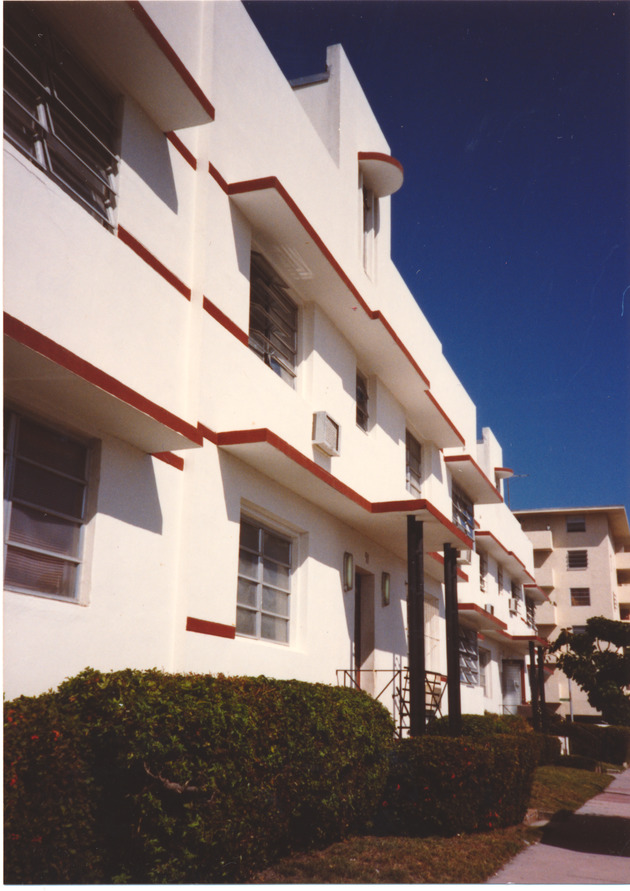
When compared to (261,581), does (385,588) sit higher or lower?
higher

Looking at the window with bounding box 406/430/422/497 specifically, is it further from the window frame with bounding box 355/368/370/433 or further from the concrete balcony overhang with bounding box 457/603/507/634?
the concrete balcony overhang with bounding box 457/603/507/634

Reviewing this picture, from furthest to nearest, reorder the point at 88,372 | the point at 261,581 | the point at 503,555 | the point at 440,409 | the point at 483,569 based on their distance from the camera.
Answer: the point at 503,555
the point at 483,569
the point at 440,409
the point at 261,581
the point at 88,372

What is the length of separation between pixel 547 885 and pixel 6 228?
20.9 feet

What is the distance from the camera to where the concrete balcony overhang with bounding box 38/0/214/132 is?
21.9 feet

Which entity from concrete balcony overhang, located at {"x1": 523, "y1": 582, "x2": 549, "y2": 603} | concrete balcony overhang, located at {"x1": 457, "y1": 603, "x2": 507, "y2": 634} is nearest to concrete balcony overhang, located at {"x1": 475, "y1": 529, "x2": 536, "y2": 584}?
concrete balcony overhang, located at {"x1": 523, "y1": 582, "x2": 549, "y2": 603}

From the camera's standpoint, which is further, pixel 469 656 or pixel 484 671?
pixel 484 671

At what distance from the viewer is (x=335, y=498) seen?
11250mm

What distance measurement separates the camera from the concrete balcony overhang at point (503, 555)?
2447cm

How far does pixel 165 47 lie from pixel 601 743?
25.7 meters

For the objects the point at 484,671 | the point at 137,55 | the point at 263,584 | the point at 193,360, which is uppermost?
the point at 137,55

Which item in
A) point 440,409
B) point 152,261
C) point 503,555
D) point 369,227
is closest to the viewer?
point 152,261

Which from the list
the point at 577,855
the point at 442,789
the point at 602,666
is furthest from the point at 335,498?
the point at 602,666

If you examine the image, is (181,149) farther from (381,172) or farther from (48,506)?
(381,172)

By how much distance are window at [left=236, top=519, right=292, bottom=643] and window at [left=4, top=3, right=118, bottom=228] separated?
413 centimetres
